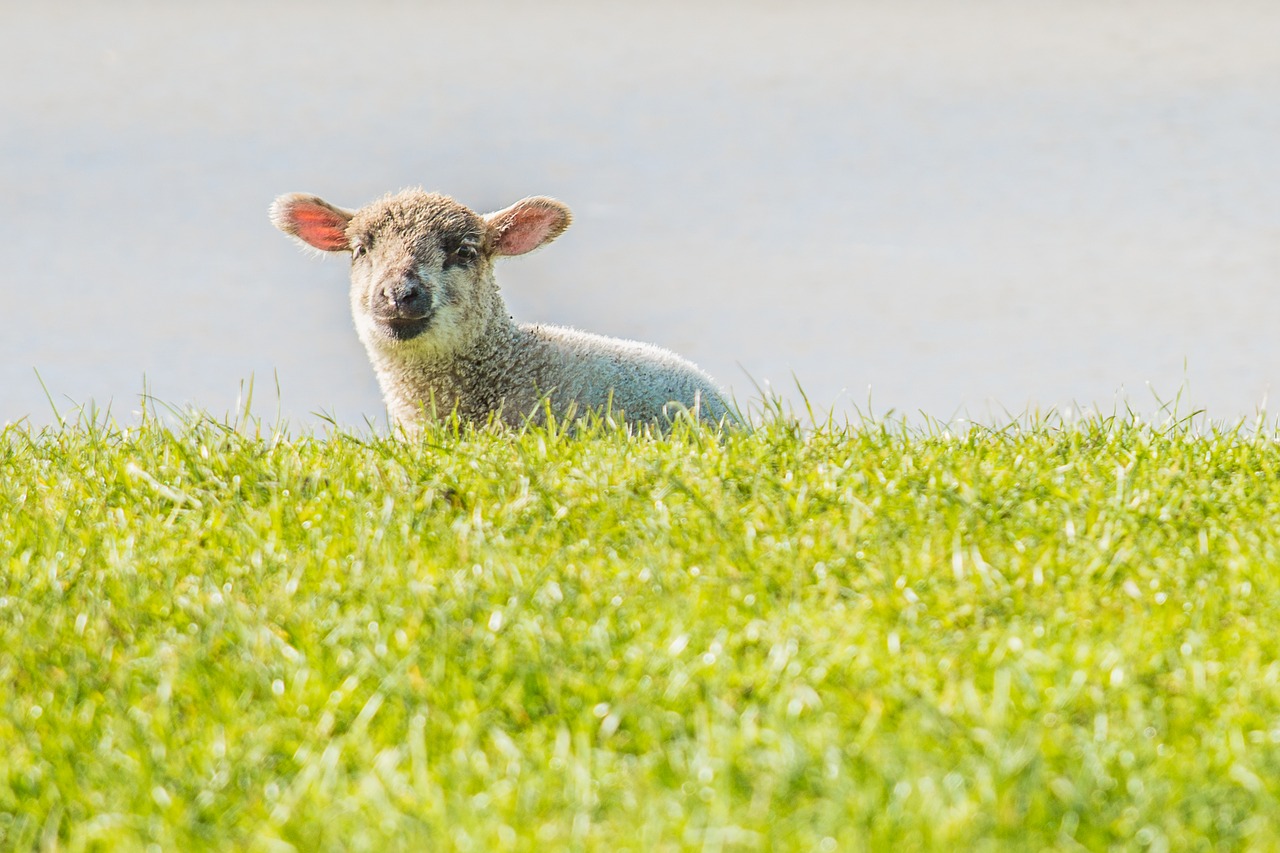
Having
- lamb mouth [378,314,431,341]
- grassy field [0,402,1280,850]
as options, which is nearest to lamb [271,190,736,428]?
lamb mouth [378,314,431,341]

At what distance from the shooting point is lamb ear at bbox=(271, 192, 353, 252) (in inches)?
349

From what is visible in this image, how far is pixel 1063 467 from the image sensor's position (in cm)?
614

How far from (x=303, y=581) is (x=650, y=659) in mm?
1534

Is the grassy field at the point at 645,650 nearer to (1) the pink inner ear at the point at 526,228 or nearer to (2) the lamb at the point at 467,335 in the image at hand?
(2) the lamb at the point at 467,335

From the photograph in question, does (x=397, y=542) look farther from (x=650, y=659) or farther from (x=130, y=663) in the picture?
(x=650, y=659)

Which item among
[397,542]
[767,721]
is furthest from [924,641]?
[397,542]

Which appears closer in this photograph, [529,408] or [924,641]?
[924,641]

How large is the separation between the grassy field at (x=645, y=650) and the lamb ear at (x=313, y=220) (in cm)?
279

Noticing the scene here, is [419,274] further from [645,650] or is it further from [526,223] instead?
[645,650]

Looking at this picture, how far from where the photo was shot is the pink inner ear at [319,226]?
8.90 metres

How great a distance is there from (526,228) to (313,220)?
54.6 inches

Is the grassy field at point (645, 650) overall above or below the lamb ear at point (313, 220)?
below

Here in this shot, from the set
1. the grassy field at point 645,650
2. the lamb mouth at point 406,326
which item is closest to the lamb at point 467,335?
the lamb mouth at point 406,326

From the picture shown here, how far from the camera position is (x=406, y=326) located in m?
8.28
